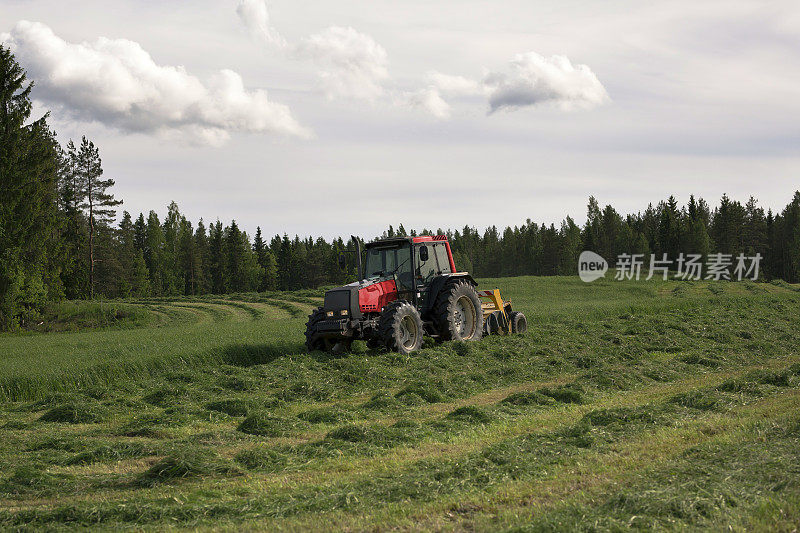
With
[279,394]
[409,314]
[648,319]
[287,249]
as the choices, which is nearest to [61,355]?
[279,394]

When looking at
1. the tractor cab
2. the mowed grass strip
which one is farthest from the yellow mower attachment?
the mowed grass strip

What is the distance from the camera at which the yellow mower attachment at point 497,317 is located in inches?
725

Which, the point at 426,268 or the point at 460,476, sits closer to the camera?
the point at 460,476

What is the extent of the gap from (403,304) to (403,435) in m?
6.90

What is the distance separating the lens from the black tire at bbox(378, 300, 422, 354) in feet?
48.1

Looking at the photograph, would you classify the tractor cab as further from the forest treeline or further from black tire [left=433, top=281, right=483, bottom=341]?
the forest treeline

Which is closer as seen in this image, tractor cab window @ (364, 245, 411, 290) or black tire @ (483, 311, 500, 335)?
tractor cab window @ (364, 245, 411, 290)

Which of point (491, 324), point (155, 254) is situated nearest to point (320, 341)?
point (491, 324)

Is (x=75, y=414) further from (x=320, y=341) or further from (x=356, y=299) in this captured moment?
(x=356, y=299)

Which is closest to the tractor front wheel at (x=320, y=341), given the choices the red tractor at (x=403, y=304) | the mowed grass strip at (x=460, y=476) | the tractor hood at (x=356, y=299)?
the red tractor at (x=403, y=304)

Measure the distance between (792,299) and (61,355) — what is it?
103 ft

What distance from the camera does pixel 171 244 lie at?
287 feet

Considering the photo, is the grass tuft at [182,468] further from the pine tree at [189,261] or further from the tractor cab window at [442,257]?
the pine tree at [189,261]

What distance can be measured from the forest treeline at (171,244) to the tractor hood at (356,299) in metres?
21.6
